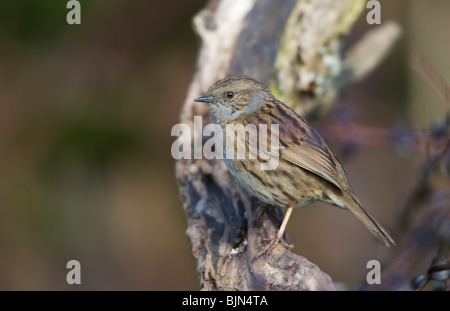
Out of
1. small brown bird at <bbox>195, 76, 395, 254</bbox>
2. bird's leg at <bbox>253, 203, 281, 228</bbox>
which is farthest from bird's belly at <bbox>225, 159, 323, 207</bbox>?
bird's leg at <bbox>253, 203, 281, 228</bbox>

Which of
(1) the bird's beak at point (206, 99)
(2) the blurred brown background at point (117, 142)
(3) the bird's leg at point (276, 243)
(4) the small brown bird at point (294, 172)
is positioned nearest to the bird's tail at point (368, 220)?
(4) the small brown bird at point (294, 172)

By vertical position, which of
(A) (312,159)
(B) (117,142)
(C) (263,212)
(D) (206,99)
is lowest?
(C) (263,212)

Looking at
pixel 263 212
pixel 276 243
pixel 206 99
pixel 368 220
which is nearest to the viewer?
pixel 276 243

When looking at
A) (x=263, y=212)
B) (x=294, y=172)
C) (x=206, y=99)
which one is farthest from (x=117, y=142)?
(x=294, y=172)

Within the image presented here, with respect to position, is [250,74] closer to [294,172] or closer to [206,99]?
[206,99]

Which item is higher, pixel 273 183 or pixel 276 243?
pixel 273 183

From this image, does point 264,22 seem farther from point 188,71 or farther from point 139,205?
point 139,205
